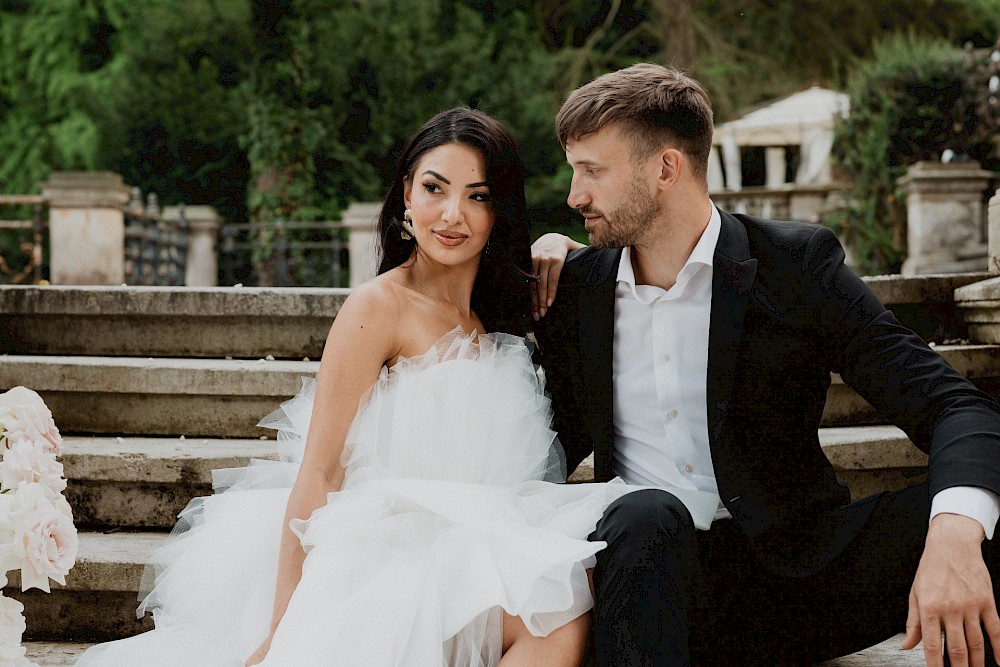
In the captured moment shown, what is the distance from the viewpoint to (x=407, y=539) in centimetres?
207

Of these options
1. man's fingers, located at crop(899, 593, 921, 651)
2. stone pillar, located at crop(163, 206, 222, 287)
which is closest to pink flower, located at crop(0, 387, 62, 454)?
man's fingers, located at crop(899, 593, 921, 651)

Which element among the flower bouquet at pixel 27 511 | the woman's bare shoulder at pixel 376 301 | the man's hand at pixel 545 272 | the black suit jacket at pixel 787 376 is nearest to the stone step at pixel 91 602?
the black suit jacket at pixel 787 376

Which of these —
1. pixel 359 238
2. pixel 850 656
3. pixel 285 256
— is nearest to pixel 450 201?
pixel 850 656

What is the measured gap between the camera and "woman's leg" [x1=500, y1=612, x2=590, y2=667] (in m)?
1.92

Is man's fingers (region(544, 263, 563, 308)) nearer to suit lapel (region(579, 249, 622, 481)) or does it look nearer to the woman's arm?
suit lapel (region(579, 249, 622, 481))

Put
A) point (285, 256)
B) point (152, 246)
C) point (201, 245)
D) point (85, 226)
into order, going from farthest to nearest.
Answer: point (285, 256) → point (201, 245) → point (152, 246) → point (85, 226)

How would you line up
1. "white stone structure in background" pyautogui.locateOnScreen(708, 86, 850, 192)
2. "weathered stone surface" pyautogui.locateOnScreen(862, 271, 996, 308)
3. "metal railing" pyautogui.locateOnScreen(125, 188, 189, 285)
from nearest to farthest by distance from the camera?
"weathered stone surface" pyautogui.locateOnScreen(862, 271, 996, 308) → "metal railing" pyautogui.locateOnScreen(125, 188, 189, 285) → "white stone structure in background" pyautogui.locateOnScreen(708, 86, 850, 192)

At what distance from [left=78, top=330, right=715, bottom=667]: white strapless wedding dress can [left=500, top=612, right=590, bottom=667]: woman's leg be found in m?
0.03

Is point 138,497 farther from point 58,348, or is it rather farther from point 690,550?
point 690,550

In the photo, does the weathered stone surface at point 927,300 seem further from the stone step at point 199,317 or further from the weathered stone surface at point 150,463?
the weathered stone surface at point 150,463

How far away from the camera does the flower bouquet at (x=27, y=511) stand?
170 cm

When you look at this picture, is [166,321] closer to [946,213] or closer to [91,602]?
[91,602]

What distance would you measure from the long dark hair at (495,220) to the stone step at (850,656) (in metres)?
1.27

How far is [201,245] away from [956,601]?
11015 millimetres
